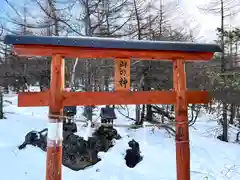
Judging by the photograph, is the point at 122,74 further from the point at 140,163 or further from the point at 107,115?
the point at 107,115

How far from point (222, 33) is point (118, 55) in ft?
28.4

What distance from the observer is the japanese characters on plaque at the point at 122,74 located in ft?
10.9

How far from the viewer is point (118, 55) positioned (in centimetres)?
329

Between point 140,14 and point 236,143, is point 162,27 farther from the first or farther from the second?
point 236,143

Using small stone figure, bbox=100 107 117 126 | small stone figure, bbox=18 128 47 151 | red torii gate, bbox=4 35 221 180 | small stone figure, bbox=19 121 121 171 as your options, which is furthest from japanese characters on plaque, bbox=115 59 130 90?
small stone figure, bbox=100 107 117 126

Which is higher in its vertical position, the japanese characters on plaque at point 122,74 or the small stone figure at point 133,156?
the japanese characters on plaque at point 122,74

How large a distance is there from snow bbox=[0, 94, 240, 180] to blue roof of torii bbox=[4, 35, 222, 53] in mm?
3668

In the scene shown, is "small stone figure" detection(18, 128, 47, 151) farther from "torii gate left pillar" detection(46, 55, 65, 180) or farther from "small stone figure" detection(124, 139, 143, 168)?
"torii gate left pillar" detection(46, 55, 65, 180)

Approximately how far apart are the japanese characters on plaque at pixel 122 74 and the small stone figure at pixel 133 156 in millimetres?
3632

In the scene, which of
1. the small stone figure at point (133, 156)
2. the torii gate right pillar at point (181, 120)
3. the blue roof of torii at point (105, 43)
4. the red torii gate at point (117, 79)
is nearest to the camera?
the blue roof of torii at point (105, 43)

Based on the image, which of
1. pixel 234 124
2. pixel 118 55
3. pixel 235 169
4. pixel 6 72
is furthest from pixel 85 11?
pixel 234 124

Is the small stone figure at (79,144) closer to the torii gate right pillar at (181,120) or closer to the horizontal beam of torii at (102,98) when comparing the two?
the torii gate right pillar at (181,120)

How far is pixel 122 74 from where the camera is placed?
11.0 ft

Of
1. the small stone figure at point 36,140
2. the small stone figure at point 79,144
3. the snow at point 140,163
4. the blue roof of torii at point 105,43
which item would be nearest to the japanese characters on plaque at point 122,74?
the blue roof of torii at point 105,43
